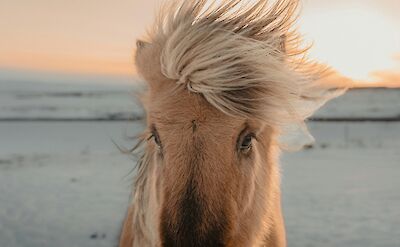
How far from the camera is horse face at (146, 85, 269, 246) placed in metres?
2.12

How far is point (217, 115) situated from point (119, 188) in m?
7.43

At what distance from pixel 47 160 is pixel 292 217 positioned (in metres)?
7.98

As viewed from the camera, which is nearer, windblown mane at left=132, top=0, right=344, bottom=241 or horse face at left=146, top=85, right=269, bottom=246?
horse face at left=146, top=85, right=269, bottom=246

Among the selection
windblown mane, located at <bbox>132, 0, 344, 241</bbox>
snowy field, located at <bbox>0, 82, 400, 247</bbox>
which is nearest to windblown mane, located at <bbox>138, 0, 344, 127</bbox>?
windblown mane, located at <bbox>132, 0, 344, 241</bbox>

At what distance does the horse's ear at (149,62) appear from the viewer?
2582 millimetres

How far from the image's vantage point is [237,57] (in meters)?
2.42

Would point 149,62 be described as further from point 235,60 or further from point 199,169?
point 199,169

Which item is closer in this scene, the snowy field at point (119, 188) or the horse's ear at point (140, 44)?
the horse's ear at point (140, 44)

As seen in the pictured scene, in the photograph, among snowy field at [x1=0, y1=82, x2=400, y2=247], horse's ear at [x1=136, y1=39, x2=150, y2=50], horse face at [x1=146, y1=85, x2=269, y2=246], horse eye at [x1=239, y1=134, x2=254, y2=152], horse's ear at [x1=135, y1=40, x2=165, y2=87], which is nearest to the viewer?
horse face at [x1=146, y1=85, x2=269, y2=246]

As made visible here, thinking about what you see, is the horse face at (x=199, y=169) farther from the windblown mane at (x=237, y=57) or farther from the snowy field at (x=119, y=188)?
the snowy field at (x=119, y=188)

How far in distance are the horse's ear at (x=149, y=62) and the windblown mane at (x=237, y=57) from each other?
1 cm

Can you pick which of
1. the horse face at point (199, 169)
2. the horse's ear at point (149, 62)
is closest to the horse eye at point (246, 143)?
the horse face at point (199, 169)

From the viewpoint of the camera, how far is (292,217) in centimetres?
740

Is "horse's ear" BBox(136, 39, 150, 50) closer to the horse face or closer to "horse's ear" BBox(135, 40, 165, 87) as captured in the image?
"horse's ear" BBox(135, 40, 165, 87)
